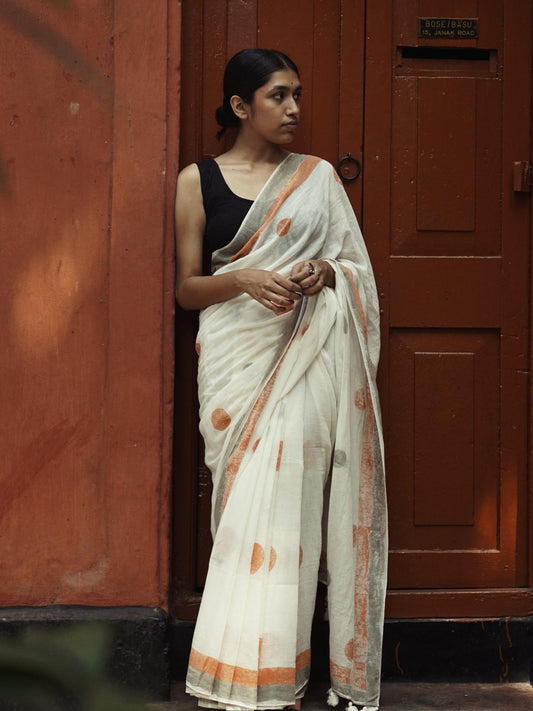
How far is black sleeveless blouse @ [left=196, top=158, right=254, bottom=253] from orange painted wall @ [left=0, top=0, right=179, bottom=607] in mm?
125

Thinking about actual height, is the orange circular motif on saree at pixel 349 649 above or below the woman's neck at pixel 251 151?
below

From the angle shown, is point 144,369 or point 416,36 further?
point 416,36

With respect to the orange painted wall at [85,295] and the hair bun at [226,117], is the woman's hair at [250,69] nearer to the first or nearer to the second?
the hair bun at [226,117]

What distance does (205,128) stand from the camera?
117 inches

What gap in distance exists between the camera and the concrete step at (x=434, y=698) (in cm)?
277

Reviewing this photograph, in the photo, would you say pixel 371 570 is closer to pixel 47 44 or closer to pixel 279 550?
pixel 279 550

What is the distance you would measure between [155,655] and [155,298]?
119 centimetres

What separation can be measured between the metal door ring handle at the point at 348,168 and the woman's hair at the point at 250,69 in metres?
0.37

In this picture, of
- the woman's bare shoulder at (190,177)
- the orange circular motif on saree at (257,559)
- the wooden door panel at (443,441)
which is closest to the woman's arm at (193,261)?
the woman's bare shoulder at (190,177)

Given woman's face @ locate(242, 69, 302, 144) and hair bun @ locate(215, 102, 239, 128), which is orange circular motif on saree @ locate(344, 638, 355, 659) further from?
hair bun @ locate(215, 102, 239, 128)

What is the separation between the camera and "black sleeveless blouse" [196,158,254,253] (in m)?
2.75

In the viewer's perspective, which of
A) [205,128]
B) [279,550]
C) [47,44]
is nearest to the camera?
[279,550]

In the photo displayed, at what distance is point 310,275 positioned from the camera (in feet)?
8.46

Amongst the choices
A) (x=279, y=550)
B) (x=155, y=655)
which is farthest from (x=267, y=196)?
(x=155, y=655)
